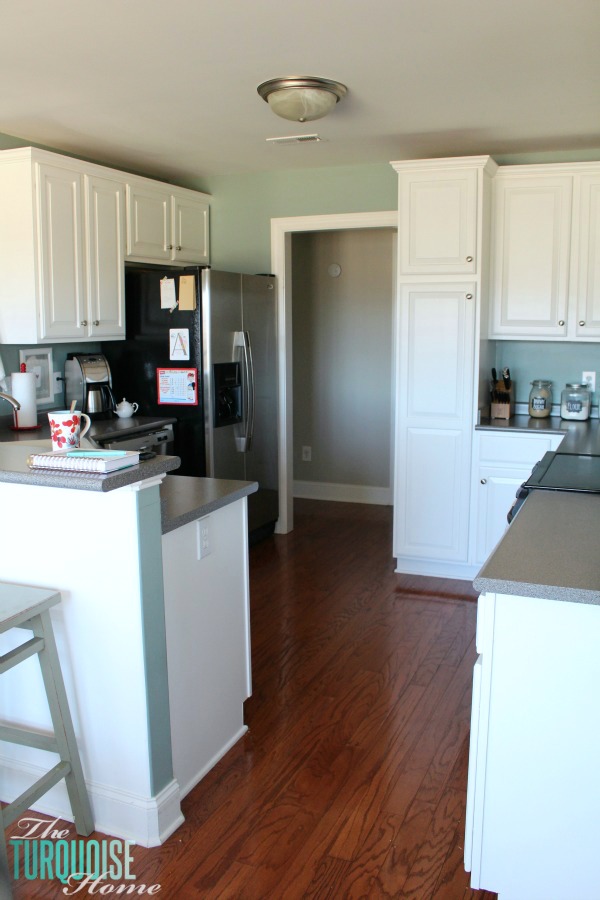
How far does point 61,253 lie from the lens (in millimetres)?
3908

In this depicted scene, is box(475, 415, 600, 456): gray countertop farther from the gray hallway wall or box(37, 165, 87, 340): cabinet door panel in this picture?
box(37, 165, 87, 340): cabinet door panel

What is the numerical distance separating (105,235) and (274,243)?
1.25 m

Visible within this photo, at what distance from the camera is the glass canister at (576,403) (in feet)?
14.3

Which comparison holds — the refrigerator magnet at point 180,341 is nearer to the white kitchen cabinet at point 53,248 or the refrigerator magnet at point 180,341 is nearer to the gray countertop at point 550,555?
the white kitchen cabinet at point 53,248

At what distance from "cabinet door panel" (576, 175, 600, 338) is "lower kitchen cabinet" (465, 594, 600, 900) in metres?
2.82

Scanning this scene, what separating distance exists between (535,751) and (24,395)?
2.96m

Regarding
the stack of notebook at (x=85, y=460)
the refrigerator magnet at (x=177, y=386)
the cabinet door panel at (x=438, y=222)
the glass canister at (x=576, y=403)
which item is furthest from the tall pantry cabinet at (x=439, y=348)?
the stack of notebook at (x=85, y=460)

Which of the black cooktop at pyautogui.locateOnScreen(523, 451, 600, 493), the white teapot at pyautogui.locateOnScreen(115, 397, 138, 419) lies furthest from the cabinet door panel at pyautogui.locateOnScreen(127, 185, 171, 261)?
the black cooktop at pyautogui.locateOnScreen(523, 451, 600, 493)

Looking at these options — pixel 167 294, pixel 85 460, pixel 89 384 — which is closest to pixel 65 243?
pixel 167 294

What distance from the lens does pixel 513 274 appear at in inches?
170

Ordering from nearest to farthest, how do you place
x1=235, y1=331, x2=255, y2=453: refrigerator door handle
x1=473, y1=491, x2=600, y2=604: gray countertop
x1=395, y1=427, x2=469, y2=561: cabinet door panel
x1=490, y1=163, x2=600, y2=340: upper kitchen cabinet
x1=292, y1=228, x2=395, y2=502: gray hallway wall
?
x1=473, y1=491, x2=600, y2=604: gray countertop < x1=490, y1=163, x2=600, y2=340: upper kitchen cabinet < x1=395, y1=427, x2=469, y2=561: cabinet door panel < x1=235, y1=331, x2=255, y2=453: refrigerator door handle < x1=292, y1=228, x2=395, y2=502: gray hallway wall

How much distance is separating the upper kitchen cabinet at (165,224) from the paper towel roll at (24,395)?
981 millimetres

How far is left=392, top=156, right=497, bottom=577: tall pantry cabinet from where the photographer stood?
13.5 ft

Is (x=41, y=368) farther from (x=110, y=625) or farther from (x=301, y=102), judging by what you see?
(x=110, y=625)
